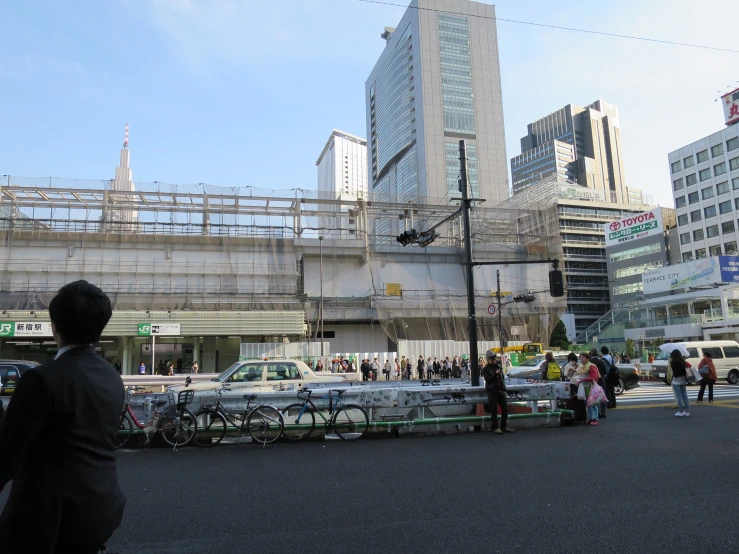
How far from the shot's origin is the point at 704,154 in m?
70.9

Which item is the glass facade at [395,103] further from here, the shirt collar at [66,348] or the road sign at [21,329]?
the shirt collar at [66,348]

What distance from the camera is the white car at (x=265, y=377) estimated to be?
41.7 ft

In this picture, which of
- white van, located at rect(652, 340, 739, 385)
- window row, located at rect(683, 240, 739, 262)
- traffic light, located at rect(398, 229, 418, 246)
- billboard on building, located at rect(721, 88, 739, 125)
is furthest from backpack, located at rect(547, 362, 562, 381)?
billboard on building, located at rect(721, 88, 739, 125)

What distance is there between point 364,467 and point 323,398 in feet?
9.50

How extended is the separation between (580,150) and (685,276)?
12305 cm

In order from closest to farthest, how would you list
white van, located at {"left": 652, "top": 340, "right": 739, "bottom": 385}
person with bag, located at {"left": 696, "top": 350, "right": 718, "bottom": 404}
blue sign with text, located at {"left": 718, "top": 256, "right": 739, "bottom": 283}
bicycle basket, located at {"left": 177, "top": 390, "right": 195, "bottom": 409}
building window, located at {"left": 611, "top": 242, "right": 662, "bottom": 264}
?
bicycle basket, located at {"left": 177, "top": 390, "right": 195, "bottom": 409}, person with bag, located at {"left": 696, "top": 350, "right": 718, "bottom": 404}, white van, located at {"left": 652, "top": 340, "right": 739, "bottom": 385}, blue sign with text, located at {"left": 718, "top": 256, "right": 739, "bottom": 283}, building window, located at {"left": 611, "top": 242, "right": 662, "bottom": 264}

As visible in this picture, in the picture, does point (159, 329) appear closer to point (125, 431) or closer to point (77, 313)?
point (125, 431)

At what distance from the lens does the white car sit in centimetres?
1271

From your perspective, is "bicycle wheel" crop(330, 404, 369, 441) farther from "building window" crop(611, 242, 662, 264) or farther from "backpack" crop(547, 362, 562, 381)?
"building window" crop(611, 242, 662, 264)

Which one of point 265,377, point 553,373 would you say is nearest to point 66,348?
point 265,377

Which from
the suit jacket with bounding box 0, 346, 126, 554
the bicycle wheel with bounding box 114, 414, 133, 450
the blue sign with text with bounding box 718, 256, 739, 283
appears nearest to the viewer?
the suit jacket with bounding box 0, 346, 126, 554

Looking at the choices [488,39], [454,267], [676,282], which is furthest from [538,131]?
[454,267]

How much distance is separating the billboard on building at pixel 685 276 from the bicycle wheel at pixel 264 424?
51.6m

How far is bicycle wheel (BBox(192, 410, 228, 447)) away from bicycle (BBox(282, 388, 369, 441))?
1.17 meters
